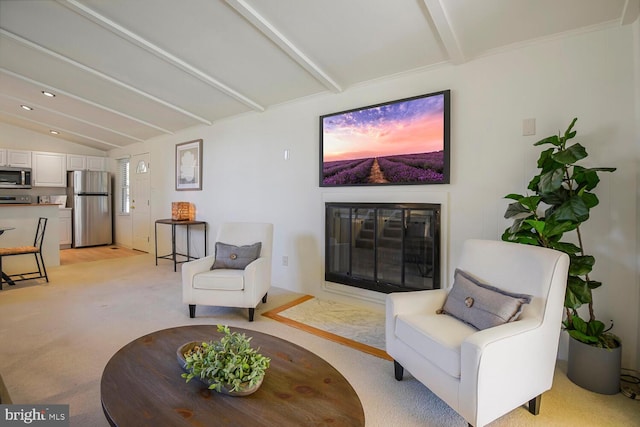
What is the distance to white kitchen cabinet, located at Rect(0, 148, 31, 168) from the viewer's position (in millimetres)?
5991

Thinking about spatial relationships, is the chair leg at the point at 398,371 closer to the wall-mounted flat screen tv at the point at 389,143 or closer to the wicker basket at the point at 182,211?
the wall-mounted flat screen tv at the point at 389,143

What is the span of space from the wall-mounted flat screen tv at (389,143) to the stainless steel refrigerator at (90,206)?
19.7 ft

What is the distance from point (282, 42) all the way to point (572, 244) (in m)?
2.53

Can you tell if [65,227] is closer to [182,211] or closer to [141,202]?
[141,202]

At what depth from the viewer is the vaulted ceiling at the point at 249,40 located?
2.12m

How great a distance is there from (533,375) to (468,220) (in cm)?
138

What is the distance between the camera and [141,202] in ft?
20.8

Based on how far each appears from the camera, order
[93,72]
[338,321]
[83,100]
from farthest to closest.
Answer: [83,100] < [93,72] < [338,321]

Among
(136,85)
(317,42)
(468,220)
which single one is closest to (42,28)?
(136,85)

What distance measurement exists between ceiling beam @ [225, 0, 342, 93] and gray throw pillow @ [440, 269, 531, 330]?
7.17 feet

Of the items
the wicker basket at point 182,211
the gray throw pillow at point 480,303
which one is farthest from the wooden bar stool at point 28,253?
the gray throw pillow at point 480,303

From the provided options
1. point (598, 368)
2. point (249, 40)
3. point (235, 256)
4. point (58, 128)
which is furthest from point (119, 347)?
point (58, 128)

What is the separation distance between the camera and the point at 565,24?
2146 mm
